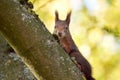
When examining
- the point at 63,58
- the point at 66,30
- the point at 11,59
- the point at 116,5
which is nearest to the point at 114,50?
the point at 116,5

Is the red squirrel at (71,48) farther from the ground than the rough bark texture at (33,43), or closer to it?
closer to it

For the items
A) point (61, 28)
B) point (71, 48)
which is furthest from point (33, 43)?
point (61, 28)

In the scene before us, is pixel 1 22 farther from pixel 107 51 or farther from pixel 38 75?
pixel 107 51

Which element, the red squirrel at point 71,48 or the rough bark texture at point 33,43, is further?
the red squirrel at point 71,48

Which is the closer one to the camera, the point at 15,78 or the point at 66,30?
the point at 15,78

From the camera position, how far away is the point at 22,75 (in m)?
1.62

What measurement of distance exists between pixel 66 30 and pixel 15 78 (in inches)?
57.3

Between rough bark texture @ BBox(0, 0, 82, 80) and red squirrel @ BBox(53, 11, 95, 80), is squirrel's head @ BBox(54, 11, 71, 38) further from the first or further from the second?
rough bark texture @ BBox(0, 0, 82, 80)

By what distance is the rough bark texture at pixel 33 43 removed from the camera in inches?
51.2

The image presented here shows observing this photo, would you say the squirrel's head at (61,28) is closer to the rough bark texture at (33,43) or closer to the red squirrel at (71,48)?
the red squirrel at (71,48)

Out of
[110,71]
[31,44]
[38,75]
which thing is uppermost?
[31,44]

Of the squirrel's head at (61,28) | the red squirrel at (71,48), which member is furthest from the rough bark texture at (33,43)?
the squirrel's head at (61,28)

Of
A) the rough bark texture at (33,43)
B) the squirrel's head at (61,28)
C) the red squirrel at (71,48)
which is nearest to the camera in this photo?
the rough bark texture at (33,43)

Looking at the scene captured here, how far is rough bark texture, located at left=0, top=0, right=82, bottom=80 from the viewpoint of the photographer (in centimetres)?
130
